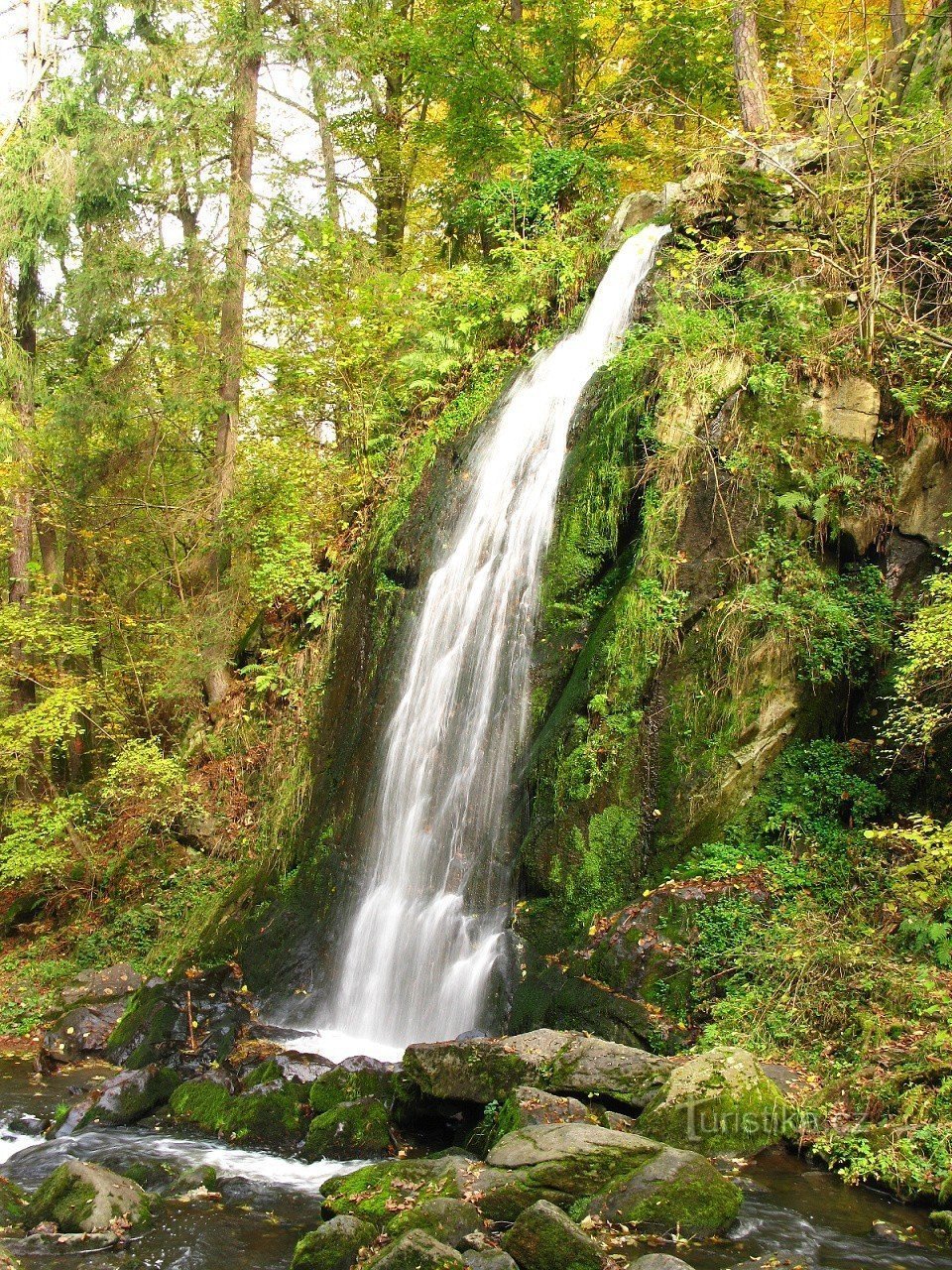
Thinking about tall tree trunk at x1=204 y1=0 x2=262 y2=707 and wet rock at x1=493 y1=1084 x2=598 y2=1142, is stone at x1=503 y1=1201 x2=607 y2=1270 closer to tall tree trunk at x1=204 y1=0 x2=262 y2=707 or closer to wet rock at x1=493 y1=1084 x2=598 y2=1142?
wet rock at x1=493 y1=1084 x2=598 y2=1142

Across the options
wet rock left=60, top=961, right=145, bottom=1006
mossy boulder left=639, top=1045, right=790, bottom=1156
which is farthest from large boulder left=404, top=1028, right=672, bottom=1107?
wet rock left=60, top=961, right=145, bottom=1006

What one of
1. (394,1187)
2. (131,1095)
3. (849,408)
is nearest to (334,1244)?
(394,1187)

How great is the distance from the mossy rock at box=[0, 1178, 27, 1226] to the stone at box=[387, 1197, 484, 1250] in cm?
230

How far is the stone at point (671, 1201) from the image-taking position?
4922 millimetres

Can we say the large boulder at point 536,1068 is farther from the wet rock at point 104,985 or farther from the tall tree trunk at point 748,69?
the tall tree trunk at point 748,69

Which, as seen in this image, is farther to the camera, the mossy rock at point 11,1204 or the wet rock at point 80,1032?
the wet rock at point 80,1032

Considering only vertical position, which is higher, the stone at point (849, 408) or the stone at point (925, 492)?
the stone at point (849, 408)

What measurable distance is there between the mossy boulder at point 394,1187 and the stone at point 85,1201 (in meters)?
1.09

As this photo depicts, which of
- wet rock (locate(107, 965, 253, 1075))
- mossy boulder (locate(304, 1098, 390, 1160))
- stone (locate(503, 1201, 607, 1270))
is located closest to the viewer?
stone (locate(503, 1201, 607, 1270))

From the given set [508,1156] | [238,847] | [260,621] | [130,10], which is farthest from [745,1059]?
[130,10]

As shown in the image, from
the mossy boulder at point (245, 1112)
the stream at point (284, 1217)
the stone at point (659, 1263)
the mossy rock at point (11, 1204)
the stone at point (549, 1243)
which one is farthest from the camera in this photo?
the mossy boulder at point (245, 1112)

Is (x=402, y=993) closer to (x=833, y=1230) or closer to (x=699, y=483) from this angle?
(x=833, y=1230)

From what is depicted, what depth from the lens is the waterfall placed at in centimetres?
828

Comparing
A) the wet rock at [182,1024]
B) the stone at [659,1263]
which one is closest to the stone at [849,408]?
the stone at [659,1263]
